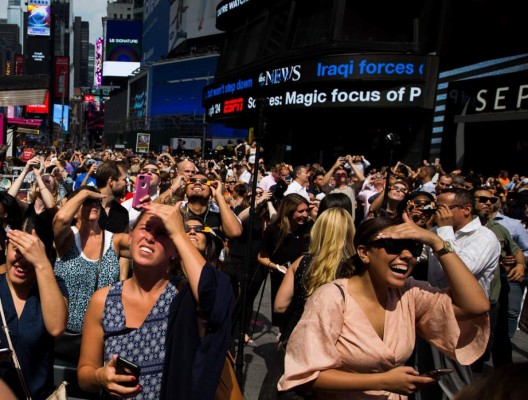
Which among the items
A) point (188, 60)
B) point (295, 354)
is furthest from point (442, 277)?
point (188, 60)

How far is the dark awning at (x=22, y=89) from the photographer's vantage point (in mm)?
10648

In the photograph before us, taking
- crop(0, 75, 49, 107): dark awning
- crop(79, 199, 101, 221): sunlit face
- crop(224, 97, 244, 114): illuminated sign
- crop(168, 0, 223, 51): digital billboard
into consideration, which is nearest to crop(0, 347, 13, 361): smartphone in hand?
crop(79, 199, 101, 221): sunlit face

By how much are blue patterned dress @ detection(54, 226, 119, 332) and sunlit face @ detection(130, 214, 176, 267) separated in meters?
1.47

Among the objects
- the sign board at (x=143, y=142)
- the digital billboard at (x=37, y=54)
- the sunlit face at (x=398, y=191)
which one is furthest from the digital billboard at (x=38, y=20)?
the sunlit face at (x=398, y=191)

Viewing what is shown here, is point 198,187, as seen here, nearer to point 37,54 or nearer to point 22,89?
point 22,89

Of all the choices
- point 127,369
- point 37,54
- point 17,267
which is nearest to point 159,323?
point 127,369

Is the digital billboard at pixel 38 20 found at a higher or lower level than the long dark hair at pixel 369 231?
higher

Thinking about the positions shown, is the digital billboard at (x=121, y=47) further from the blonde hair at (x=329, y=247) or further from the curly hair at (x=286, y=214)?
the blonde hair at (x=329, y=247)

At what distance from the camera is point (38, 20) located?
16175cm

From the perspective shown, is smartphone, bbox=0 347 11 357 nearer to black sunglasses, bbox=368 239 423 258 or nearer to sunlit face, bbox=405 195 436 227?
black sunglasses, bbox=368 239 423 258

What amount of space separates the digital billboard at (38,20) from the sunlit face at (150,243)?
564 ft

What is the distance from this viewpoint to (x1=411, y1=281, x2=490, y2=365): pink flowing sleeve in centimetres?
328

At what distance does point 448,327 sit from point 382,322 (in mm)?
365

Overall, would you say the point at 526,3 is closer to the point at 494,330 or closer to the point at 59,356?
the point at 494,330
